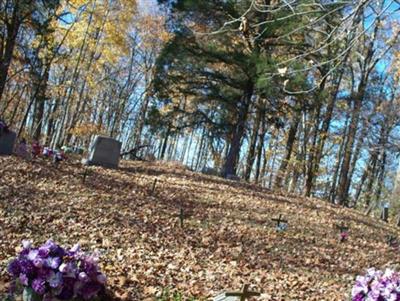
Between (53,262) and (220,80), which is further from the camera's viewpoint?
(220,80)

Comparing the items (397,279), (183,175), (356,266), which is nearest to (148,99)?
(183,175)

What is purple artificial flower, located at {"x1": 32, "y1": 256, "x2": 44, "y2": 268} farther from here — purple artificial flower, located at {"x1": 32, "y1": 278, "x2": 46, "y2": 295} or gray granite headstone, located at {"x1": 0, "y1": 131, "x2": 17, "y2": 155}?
gray granite headstone, located at {"x1": 0, "y1": 131, "x2": 17, "y2": 155}

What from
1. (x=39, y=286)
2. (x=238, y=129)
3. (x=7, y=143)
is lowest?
(x=39, y=286)

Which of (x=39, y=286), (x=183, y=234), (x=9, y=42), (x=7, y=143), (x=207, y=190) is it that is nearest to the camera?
(x=39, y=286)

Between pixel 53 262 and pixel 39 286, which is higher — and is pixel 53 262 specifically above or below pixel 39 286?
above

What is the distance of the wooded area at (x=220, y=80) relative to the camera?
54.8 ft

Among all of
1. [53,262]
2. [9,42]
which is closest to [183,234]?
[53,262]

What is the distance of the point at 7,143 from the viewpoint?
549 inches

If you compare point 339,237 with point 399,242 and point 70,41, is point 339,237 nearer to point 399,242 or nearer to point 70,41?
point 399,242

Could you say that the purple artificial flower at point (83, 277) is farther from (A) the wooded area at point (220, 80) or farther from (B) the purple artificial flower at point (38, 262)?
(A) the wooded area at point (220, 80)

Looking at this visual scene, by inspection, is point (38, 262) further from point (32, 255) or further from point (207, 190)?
point (207, 190)

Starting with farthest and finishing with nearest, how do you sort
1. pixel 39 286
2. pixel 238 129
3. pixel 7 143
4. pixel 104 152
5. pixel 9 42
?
pixel 238 129, pixel 9 42, pixel 104 152, pixel 7 143, pixel 39 286

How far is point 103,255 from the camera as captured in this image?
6.62m

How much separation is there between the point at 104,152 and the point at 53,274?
11.0 meters
